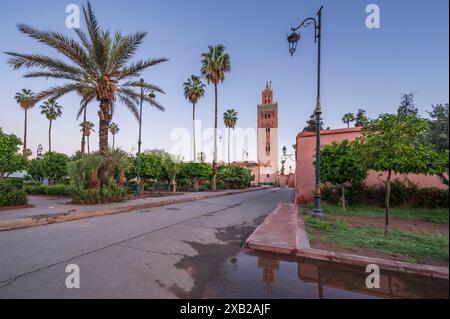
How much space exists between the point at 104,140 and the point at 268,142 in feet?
177

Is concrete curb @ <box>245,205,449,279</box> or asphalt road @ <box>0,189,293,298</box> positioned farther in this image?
concrete curb @ <box>245,205,449,279</box>

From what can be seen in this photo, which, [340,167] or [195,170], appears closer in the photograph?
[340,167]

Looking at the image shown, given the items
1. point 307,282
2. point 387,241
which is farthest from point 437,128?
point 307,282

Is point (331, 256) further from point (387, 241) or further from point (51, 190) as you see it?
point (51, 190)

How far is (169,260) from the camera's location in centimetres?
445

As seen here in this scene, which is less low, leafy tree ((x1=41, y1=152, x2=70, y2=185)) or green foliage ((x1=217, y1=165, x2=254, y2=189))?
leafy tree ((x1=41, y1=152, x2=70, y2=185))

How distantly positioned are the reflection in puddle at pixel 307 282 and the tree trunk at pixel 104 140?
40.6 ft

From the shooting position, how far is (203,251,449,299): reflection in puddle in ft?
10.5

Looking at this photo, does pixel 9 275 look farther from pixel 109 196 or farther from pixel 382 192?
pixel 382 192

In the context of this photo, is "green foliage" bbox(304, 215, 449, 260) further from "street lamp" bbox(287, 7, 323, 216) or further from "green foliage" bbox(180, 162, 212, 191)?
"green foliage" bbox(180, 162, 212, 191)

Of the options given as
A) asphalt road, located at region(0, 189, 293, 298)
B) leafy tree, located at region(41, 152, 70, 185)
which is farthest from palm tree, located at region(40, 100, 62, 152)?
asphalt road, located at region(0, 189, 293, 298)

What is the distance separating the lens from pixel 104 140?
45.8 ft

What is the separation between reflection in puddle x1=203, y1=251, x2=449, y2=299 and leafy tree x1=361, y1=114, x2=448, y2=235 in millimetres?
3038
